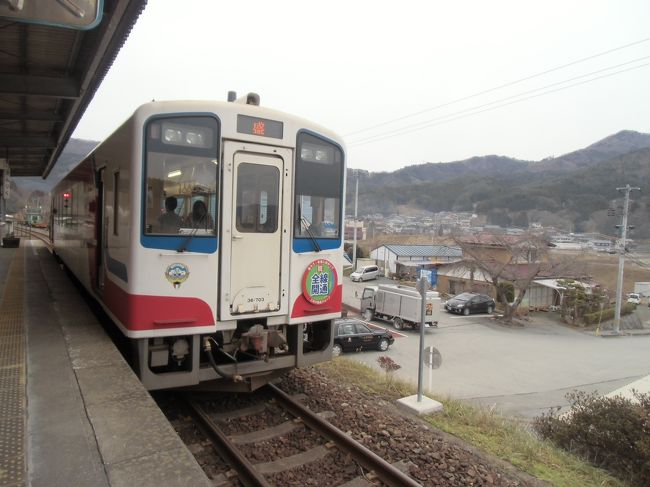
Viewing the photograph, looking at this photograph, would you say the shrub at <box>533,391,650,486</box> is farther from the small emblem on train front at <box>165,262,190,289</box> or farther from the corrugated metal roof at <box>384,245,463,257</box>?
the corrugated metal roof at <box>384,245,463,257</box>

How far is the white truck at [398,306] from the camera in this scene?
25.6 meters

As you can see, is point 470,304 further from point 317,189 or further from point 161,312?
point 161,312

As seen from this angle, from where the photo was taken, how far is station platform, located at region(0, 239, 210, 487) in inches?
107

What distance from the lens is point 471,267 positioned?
34.2 m

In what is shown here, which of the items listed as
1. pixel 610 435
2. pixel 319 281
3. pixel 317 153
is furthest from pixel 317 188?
pixel 610 435

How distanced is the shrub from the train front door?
5.05 m

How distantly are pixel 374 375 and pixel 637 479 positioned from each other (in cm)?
380

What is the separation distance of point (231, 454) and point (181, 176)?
2696mm

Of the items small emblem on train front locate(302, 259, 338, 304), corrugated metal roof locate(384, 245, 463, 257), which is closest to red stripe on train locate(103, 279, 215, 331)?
small emblem on train front locate(302, 259, 338, 304)

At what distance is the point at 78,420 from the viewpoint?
11.1 ft

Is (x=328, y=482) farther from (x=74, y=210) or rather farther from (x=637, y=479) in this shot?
(x=74, y=210)

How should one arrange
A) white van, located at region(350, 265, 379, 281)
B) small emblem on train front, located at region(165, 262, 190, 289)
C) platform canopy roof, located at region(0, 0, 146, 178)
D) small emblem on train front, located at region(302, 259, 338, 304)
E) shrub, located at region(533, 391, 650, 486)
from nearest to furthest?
small emblem on train front, located at region(165, 262, 190, 289) → small emblem on train front, located at region(302, 259, 338, 304) → shrub, located at region(533, 391, 650, 486) → platform canopy roof, located at region(0, 0, 146, 178) → white van, located at region(350, 265, 379, 281)

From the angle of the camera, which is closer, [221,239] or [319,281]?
[221,239]

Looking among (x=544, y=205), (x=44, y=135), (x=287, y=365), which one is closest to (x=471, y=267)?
(x=44, y=135)
